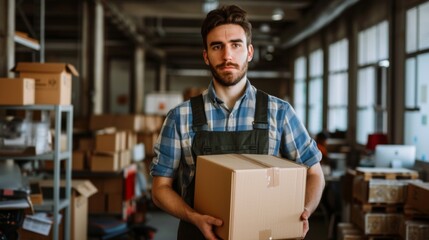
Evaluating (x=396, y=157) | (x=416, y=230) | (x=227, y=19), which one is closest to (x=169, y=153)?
(x=227, y=19)

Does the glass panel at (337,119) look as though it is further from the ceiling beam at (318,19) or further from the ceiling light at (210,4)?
the ceiling light at (210,4)

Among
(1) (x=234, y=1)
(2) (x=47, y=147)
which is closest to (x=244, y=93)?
(2) (x=47, y=147)

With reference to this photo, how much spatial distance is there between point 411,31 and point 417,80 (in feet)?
2.04

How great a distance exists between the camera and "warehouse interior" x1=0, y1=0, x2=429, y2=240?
12.3 ft

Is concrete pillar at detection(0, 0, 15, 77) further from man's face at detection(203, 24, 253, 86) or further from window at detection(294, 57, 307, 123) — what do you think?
window at detection(294, 57, 307, 123)

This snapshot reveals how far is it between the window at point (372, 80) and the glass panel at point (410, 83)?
1.20ft

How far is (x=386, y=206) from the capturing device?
13.7ft

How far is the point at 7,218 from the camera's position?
115 inches

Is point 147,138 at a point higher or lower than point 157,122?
lower

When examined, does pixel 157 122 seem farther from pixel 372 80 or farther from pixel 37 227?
pixel 37 227

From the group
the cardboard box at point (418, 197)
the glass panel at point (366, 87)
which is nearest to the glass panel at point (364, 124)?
the glass panel at point (366, 87)

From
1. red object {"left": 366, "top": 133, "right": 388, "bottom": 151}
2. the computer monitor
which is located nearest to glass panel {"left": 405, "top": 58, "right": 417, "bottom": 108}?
red object {"left": 366, "top": 133, "right": 388, "bottom": 151}

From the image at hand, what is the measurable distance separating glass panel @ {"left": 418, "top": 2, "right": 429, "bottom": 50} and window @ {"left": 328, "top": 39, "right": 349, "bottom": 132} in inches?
122

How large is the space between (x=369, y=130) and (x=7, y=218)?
6.08 meters
